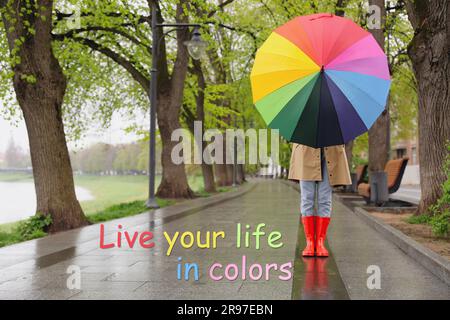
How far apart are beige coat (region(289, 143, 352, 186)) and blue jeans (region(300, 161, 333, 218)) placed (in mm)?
103

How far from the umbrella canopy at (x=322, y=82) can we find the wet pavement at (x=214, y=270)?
4.89ft

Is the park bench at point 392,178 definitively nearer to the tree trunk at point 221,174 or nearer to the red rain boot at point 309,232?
the red rain boot at point 309,232

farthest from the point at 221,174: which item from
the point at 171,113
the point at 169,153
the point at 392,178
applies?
the point at 392,178

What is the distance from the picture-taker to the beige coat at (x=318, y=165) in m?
6.14

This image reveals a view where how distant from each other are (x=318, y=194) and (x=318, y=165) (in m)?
0.41

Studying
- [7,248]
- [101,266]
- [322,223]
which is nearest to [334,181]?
[322,223]

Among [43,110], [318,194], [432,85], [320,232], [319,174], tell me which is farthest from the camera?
[43,110]

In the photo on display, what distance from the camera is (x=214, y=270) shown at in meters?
5.96

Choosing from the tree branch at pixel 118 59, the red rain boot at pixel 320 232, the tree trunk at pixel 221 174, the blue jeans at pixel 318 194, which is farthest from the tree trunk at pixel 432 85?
the tree trunk at pixel 221 174

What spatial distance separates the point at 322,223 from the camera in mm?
6434

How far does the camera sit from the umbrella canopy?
5.29 meters

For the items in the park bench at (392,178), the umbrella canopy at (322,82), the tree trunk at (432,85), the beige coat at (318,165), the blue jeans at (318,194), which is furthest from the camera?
the park bench at (392,178)

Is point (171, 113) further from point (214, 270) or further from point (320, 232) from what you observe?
point (214, 270)

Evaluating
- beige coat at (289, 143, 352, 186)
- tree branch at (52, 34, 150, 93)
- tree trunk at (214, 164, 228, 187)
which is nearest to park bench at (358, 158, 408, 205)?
Answer: beige coat at (289, 143, 352, 186)
